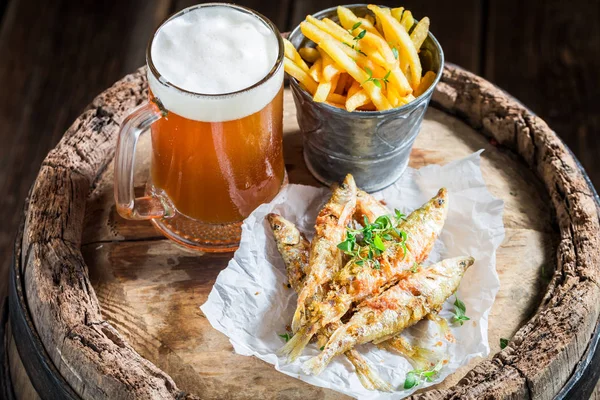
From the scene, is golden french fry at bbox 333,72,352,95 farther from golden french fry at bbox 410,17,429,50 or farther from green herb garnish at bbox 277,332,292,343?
green herb garnish at bbox 277,332,292,343

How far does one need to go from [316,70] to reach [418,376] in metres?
0.83

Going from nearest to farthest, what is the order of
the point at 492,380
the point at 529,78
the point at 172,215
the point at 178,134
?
the point at 492,380 < the point at 178,134 < the point at 172,215 < the point at 529,78

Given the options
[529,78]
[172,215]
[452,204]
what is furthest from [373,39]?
[529,78]

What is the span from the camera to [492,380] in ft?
6.00

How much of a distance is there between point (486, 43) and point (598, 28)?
547 millimetres

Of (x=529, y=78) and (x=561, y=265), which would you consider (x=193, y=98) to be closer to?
(x=561, y=265)

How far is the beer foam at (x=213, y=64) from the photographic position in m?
1.89

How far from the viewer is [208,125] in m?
1.93

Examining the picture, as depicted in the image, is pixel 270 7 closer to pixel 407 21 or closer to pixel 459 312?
pixel 407 21

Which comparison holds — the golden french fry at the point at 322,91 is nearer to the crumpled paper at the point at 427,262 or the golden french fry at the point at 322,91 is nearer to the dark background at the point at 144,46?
the crumpled paper at the point at 427,262

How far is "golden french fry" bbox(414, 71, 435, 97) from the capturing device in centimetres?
215

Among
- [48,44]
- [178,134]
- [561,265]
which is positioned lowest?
[48,44]

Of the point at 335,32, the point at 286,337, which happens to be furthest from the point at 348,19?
the point at 286,337

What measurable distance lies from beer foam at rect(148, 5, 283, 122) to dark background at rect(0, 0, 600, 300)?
1.67 meters
